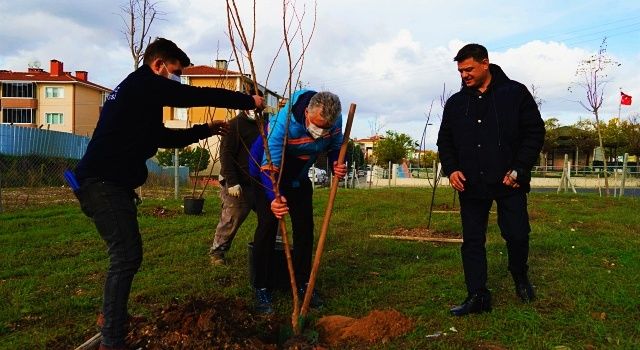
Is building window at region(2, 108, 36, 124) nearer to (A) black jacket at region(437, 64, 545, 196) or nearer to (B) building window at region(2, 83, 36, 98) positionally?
(B) building window at region(2, 83, 36, 98)

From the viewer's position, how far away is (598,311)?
3.73 meters

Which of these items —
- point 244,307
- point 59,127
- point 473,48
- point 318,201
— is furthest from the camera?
point 59,127

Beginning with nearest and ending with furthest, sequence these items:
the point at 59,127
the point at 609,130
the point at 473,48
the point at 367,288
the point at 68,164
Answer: the point at 473,48 < the point at 367,288 < the point at 68,164 < the point at 609,130 < the point at 59,127

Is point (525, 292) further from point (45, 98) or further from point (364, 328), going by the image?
point (45, 98)

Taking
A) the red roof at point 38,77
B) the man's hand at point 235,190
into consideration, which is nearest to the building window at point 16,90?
the red roof at point 38,77

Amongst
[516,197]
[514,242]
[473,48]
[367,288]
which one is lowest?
[367,288]

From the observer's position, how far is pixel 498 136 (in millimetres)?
3646

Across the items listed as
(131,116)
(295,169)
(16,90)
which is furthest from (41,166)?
(16,90)

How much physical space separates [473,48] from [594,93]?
15713 millimetres

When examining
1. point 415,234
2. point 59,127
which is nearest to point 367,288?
point 415,234

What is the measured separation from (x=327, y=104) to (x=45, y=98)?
181 feet

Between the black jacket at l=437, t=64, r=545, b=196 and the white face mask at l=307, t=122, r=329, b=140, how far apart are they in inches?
39.1

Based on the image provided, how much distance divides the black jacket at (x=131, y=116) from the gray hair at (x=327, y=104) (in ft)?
1.78

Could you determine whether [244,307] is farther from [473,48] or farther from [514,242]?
[473,48]
